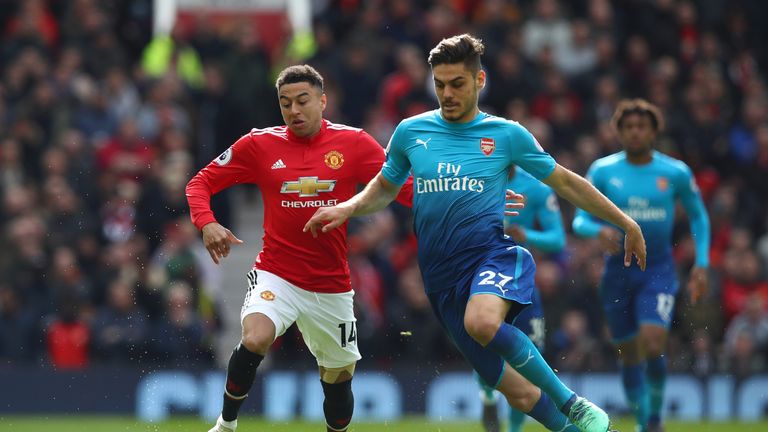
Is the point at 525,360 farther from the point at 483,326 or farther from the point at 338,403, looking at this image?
the point at 338,403

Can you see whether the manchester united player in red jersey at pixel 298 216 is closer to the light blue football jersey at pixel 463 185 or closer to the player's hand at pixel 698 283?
the light blue football jersey at pixel 463 185

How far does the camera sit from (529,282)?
9.49 meters

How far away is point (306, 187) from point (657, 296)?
12.5 ft

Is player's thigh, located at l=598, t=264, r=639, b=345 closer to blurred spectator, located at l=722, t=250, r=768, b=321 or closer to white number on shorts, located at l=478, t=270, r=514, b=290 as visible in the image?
white number on shorts, located at l=478, t=270, r=514, b=290

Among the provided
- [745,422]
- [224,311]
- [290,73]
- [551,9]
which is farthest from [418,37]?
[290,73]

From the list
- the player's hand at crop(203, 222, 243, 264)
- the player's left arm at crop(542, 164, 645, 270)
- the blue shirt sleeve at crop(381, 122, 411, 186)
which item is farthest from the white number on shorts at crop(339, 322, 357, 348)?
the player's left arm at crop(542, 164, 645, 270)

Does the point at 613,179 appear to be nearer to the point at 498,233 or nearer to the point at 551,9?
the point at 498,233

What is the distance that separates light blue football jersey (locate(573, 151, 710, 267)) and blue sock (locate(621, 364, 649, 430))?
1001 millimetres

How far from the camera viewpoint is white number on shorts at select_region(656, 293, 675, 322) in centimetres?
1255

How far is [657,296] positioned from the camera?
12.6 metres

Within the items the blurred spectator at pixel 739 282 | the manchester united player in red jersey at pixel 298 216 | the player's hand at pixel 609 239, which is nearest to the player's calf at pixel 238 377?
the manchester united player in red jersey at pixel 298 216

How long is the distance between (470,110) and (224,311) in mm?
9653

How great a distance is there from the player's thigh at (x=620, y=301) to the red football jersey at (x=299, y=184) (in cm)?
322

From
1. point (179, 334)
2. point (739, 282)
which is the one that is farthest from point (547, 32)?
point (179, 334)
